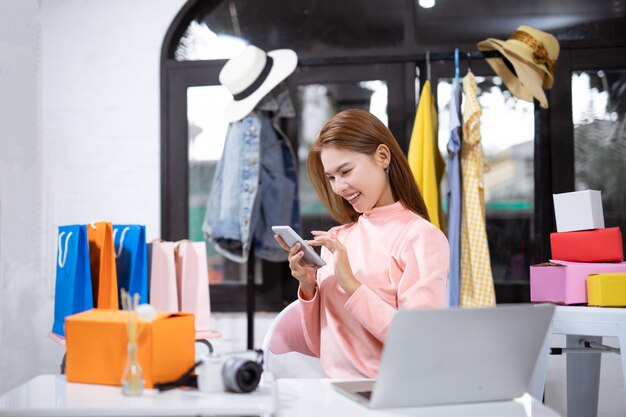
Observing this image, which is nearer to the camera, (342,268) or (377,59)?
(342,268)

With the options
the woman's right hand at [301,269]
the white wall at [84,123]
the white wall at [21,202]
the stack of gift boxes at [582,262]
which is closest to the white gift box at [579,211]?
the stack of gift boxes at [582,262]

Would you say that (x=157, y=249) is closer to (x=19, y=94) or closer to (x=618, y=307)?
(x=19, y=94)

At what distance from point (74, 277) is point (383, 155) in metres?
1.21

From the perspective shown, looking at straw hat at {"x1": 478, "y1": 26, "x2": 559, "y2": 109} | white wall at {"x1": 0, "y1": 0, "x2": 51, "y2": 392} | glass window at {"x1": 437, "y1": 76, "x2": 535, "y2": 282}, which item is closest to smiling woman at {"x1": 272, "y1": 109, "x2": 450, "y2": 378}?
straw hat at {"x1": 478, "y1": 26, "x2": 559, "y2": 109}

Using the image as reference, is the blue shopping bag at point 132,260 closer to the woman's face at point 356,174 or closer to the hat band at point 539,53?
the woman's face at point 356,174

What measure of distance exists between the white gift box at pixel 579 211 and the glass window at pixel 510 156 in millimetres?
749

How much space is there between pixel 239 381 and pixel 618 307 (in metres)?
1.57

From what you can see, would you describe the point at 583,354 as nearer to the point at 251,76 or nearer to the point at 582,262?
the point at 582,262

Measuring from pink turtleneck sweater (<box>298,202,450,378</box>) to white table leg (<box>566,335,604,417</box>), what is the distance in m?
1.24

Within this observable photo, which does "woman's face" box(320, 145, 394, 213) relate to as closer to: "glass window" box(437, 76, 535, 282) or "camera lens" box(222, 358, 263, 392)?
"camera lens" box(222, 358, 263, 392)

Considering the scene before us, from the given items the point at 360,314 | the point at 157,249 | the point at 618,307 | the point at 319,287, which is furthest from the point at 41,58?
the point at 618,307

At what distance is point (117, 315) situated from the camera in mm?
1296

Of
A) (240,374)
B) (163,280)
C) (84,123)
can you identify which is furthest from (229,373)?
(84,123)

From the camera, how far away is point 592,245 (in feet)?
7.86
